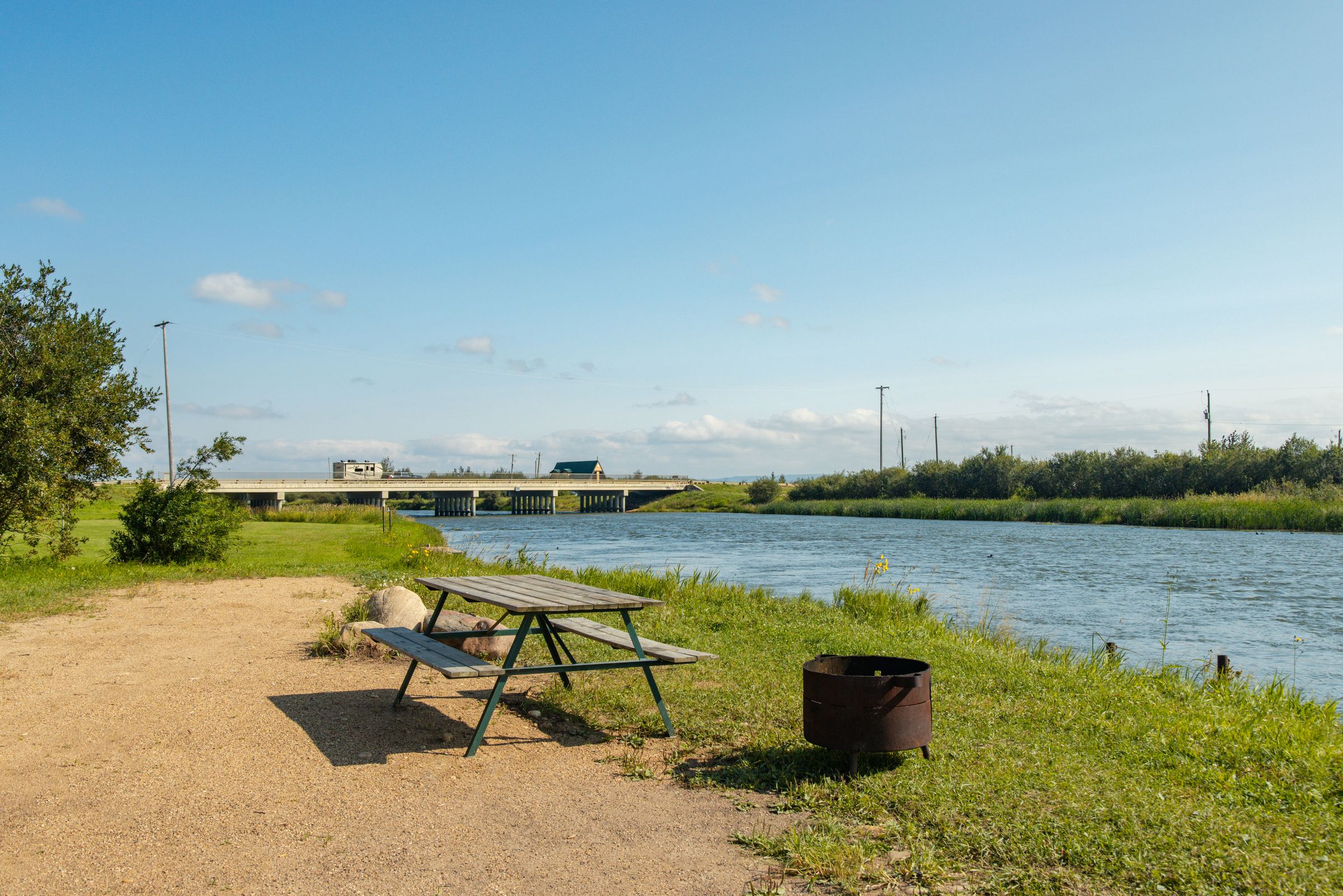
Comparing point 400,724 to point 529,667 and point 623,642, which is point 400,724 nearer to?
point 529,667

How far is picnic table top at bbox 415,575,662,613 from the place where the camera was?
5.32 meters

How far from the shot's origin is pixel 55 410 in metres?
14.2

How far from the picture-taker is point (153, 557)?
16109 millimetres

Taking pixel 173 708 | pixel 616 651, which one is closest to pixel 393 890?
pixel 173 708

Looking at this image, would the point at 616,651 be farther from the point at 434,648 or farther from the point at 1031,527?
the point at 1031,527

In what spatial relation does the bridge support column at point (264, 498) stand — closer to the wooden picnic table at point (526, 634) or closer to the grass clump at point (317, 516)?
the grass clump at point (317, 516)

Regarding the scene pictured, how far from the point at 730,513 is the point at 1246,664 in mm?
62783

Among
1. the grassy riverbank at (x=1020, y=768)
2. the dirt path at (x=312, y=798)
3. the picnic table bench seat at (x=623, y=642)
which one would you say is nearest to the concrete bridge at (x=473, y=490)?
the dirt path at (x=312, y=798)

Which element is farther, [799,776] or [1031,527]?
[1031,527]

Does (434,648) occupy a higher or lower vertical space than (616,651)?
higher

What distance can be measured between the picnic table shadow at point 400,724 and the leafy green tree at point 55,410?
10.2m

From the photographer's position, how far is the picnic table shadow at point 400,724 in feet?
18.0

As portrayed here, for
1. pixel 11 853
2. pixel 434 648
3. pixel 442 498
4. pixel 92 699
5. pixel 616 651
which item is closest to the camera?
pixel 11 853

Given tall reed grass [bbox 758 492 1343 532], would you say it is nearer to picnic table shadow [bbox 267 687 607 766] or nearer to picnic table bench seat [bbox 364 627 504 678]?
picnic table shadow [bbox 267 687 607 766]
